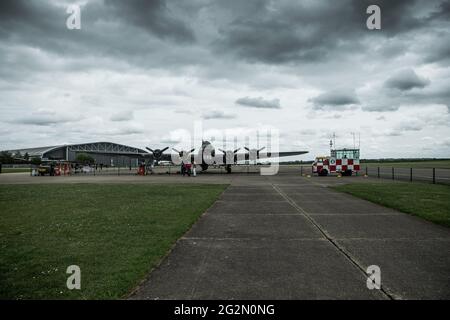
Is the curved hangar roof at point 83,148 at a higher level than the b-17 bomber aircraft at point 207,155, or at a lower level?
higher

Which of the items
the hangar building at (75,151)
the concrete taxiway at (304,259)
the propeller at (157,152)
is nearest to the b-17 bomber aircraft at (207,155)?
the propeller at (157,152)

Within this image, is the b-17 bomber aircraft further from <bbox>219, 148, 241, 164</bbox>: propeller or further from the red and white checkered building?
the red and white checkered building

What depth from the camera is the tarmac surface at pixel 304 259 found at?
3.61m

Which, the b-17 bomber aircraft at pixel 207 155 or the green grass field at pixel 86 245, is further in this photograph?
the b-17 bomber aircraft at pixel 207 155

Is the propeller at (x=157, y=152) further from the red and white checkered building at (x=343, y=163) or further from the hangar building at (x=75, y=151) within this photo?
the hangar building at (x=75, y=151)

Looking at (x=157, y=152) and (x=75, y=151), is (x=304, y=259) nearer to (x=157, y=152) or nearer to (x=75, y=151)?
(x=157, y=152)

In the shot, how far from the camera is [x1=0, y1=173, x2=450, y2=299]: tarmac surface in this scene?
361 centimetres

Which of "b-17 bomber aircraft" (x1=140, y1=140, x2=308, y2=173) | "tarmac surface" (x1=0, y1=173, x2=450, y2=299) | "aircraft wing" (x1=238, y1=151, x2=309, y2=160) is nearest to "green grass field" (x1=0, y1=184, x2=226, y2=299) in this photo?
"tarmac surface" (x1=0, y1=173, x2=450, y2=299)

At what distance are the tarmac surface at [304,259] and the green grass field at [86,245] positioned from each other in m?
0.40

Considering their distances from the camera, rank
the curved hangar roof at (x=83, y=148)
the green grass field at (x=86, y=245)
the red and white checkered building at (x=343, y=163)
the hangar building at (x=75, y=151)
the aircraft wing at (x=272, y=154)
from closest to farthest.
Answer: the green grass field at (x=86, y=245), the red and white checkered building at (x=343, y=163), the aircraft wing at (x=272, y=154), the hangar building at (x=75, y=151), the curved hangar roof at (x=83, y=148)

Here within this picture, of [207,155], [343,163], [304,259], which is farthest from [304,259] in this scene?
[207,155]

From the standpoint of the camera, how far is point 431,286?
12.1ft
